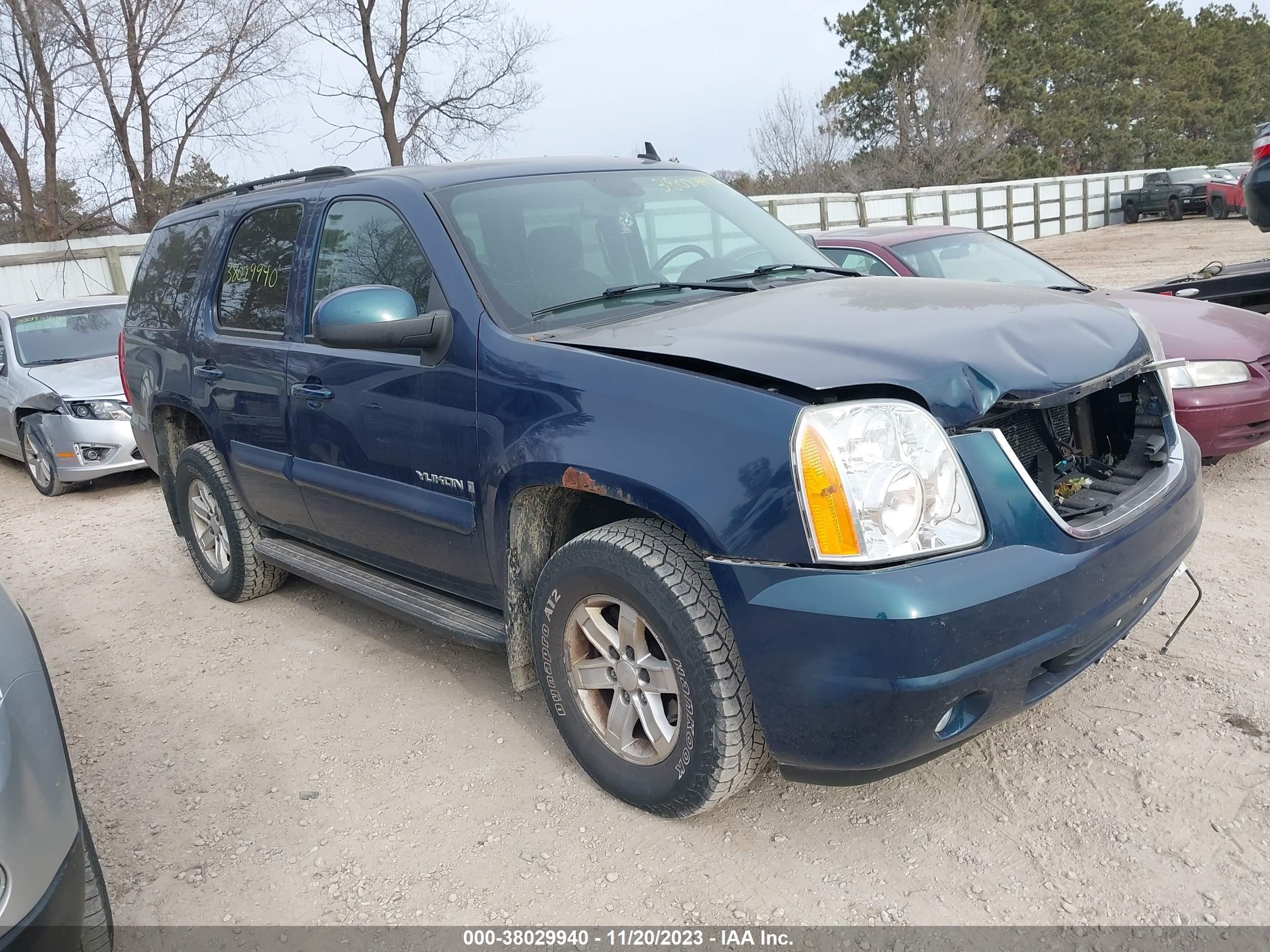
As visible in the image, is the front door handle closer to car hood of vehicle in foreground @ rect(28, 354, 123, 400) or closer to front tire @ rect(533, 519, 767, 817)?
front tire @ rect(533, 519, 767, 817)

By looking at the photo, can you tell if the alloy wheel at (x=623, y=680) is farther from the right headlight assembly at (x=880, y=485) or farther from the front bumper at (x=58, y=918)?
the front bumper at (x=58, y=918)

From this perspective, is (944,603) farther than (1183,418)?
No

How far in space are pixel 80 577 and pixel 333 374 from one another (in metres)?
3.27

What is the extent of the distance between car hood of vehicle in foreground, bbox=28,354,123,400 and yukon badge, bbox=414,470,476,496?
5874 millimetres

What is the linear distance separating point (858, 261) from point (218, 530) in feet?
13.6

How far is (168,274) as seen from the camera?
510cm

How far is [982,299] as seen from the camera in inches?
120

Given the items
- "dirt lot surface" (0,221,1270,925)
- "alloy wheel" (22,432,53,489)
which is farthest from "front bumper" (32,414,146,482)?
"dirt lot surface" (0,221,1270,925)

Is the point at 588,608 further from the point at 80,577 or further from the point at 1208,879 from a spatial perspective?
the point at 80,577

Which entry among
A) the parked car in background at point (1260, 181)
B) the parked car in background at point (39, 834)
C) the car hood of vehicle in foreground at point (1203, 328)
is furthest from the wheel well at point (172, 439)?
the parked car in background at point (1260, 181)

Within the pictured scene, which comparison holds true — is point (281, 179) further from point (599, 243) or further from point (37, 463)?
point (37, 463)

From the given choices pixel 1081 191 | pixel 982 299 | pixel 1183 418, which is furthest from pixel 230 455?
pixel 1081 191

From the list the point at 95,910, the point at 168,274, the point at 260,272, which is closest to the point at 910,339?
the point at 95,910

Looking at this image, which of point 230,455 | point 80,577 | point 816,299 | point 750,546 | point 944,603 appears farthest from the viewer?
point 80,577
